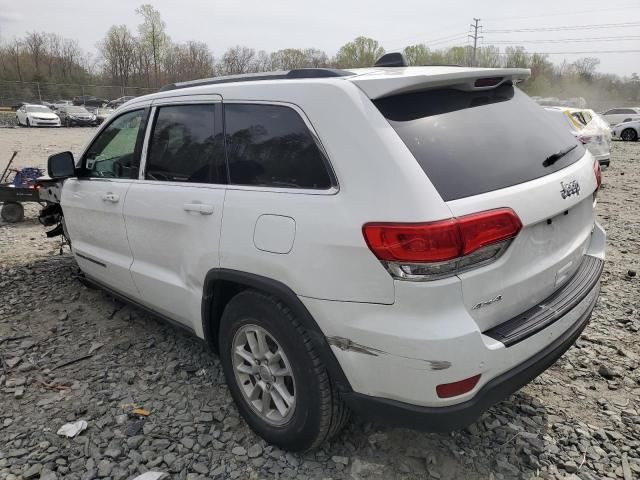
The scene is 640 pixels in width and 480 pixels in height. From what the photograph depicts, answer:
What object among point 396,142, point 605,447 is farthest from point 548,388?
point 396,142

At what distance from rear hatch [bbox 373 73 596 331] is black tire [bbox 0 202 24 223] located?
23.5ft

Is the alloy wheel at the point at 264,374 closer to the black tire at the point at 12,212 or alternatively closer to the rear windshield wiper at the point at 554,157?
the rear windshield wiper at the point at 554,157

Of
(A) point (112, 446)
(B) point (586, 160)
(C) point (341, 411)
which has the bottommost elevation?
(A) point (112, 446)

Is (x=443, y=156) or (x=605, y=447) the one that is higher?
(x=443, y=156)

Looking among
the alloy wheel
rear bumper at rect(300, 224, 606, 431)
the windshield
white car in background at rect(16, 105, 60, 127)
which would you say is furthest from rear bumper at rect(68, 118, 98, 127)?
rear bumper at rect(300, 224, 606, 431)

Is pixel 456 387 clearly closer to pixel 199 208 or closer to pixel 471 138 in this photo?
pixel 471 138

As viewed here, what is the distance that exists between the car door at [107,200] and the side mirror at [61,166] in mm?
96

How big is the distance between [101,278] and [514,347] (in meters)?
3.25

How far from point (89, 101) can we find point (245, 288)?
57.5 meters

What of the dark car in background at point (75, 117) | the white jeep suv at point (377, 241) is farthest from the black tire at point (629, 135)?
the dark car in background at point (75, 117)

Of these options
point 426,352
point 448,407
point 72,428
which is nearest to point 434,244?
point 426,352

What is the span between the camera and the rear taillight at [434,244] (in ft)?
6.11

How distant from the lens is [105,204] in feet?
12.0

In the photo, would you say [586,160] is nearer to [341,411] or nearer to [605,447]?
[605,447]
